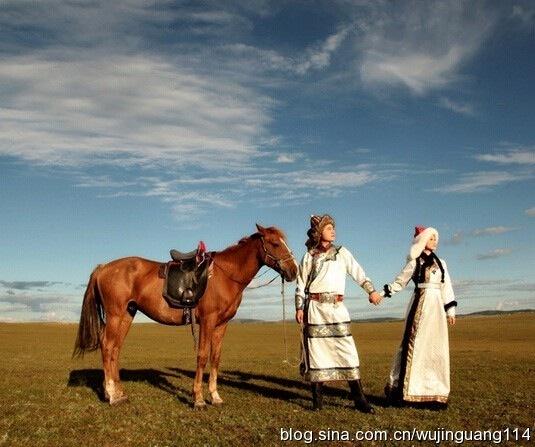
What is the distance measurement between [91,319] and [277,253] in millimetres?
4103

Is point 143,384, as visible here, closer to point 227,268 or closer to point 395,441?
point 227,268

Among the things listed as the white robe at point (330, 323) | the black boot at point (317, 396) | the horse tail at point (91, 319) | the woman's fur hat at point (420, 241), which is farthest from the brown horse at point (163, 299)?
the woman's fur hat at point (420, 241)

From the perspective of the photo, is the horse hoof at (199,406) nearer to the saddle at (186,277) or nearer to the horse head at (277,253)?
the saddle at (186,277)

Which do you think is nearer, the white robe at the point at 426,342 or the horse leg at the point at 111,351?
the white robe at the point at 426,342

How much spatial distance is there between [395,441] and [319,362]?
7.33 ft

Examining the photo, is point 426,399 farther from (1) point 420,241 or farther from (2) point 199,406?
(2) point 199,406

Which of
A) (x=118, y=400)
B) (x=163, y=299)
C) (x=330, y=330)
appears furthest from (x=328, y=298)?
(x=118, y=400)

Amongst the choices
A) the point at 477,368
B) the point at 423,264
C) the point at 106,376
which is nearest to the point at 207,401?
the point at 106,376

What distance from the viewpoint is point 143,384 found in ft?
41.3

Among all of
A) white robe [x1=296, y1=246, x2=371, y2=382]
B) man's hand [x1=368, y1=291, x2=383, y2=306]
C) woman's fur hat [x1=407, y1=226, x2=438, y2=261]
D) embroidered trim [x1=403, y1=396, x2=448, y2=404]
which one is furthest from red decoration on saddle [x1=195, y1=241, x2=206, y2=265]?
embroidered trim [x1=403, y1=396, x2=448, y2=404]

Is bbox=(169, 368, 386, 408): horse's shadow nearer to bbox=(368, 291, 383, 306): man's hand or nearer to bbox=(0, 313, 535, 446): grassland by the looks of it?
bbox=(0, 313, 535, 446): grassland

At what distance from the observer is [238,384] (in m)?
12.9

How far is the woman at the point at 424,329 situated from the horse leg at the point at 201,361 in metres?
3.29

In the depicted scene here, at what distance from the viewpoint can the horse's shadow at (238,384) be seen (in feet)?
35.7
